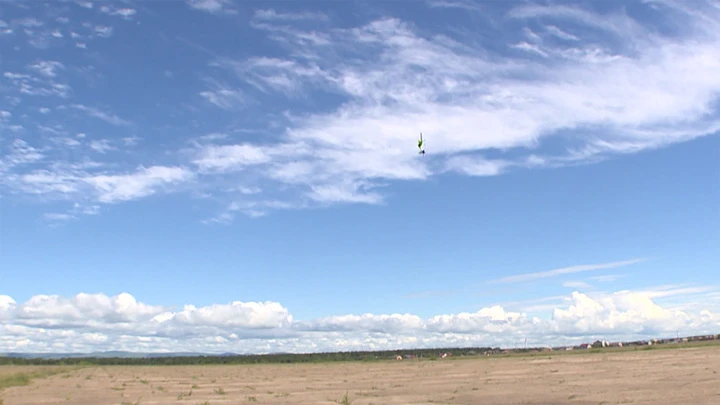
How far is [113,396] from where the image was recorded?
168 feet

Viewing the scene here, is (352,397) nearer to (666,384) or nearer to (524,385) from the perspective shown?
(524,385)

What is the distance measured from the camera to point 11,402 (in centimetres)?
4688

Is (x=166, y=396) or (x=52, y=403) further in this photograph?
(x=166, y=396)

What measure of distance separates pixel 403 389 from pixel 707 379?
76.7 feet

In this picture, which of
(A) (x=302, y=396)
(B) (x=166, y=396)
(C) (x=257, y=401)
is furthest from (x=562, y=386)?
(B) (x=166, y=396)

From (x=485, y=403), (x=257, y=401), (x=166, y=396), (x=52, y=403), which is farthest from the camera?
(x=166, y=396)

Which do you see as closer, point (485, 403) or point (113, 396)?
point (485, 403)

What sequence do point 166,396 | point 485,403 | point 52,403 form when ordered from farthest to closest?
point 166,396 → point 52,403 → point 485,403

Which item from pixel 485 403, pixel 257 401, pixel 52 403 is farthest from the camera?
pixel 52 403

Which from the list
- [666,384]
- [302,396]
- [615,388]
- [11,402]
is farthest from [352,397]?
[11,402]

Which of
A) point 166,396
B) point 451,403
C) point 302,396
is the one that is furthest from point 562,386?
point 166,396

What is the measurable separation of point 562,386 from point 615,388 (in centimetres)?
473

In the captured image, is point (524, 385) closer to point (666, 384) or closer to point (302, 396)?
point (666, 384)

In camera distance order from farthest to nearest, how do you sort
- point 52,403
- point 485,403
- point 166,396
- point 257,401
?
1. point 166,396
2. point 52,403
3. point 257,401
4. point 485,403
